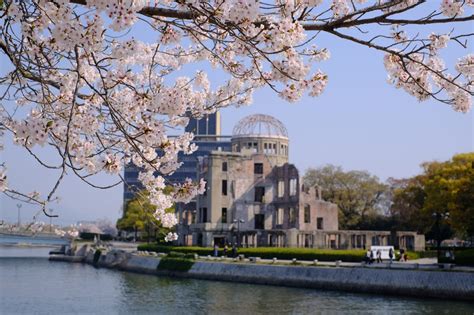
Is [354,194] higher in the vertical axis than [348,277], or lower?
higher

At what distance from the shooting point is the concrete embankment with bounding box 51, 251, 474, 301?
88.2 ft

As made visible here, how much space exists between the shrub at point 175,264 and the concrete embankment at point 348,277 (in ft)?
0.82

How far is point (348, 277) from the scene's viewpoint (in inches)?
1225

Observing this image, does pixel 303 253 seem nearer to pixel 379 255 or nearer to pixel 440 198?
pixel 379 255

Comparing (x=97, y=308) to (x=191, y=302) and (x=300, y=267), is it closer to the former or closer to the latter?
(x=191, y=302)

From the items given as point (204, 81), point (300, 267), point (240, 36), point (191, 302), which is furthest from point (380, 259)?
point (240, 36)

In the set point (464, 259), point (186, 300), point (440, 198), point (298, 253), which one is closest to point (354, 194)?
point (440, 198)

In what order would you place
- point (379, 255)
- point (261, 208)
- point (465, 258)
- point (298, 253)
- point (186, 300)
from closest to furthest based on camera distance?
1. point (186, 300)
2. point (465, 258)
3. point (379, 255)
4. point (298, 253)
5. point (261, 208)

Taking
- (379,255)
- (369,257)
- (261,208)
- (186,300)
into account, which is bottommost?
(186,300)

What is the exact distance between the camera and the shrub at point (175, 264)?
40.0 meters

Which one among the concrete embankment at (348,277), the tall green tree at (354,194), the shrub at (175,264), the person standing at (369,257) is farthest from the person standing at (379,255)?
the tall green tree at (354,194)

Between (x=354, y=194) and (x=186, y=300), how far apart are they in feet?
133

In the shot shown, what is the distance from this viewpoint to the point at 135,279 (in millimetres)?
39094

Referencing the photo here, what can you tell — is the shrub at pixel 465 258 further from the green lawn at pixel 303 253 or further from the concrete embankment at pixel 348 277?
the green lawn at pixel 303 253
